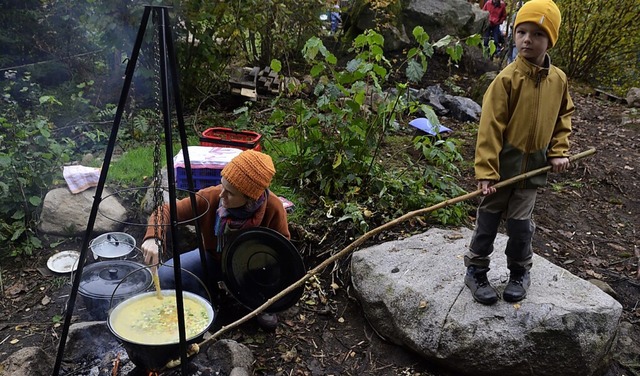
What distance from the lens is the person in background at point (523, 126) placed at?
2.83 metres

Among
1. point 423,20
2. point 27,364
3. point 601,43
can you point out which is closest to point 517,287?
point 27,364

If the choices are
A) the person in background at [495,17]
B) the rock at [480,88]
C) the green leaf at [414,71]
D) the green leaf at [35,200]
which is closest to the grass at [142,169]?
the green leaf at [35,200]

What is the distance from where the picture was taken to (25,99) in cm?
621

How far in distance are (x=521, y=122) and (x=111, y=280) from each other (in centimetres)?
284

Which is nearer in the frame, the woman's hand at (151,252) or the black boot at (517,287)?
the woman's hand at (151,252)

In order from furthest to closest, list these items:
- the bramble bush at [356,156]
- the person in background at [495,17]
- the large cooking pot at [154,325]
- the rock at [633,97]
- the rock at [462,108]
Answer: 1. the person in background at [495,17]
2. the rock at [633,97]
3. the rock at [462,108]
4. the bramble bush at [356,156]
5. the large cooking pot at [154,325]

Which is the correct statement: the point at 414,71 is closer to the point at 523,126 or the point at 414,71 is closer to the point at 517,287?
the point at 523,126

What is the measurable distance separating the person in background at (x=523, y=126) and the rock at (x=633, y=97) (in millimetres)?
8239

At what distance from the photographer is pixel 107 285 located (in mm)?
3352

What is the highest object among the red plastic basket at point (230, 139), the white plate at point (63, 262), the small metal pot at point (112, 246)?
the red plastic basket at point (230, 139)

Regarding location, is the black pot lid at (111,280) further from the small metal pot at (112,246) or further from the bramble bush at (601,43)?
the bramble bush at (601,43)

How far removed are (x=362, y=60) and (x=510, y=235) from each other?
1871 mm

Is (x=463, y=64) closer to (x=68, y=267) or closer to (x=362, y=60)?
(x=362, y=60)

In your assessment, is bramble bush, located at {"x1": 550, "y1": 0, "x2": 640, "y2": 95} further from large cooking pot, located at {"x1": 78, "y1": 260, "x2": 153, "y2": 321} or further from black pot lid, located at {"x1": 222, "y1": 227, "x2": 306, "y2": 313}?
large cooking pot, located at {"x1": 78, "y1": 260, "x2": 153, "y2": 321}
